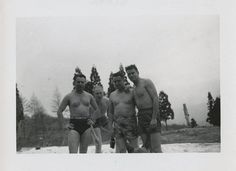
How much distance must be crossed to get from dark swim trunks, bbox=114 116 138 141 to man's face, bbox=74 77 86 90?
16cm

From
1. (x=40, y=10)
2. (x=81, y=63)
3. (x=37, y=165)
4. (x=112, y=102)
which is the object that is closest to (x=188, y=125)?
(x=112, y=102)

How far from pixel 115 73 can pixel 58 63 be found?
0.20 m

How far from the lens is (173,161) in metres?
1.38

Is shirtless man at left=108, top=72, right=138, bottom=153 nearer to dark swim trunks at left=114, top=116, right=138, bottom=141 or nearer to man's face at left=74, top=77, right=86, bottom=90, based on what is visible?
dark swim trunks at left=114, top=116, right=138, bottom=141

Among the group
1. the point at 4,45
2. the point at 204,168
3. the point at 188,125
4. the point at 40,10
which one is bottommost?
the point at 204,168

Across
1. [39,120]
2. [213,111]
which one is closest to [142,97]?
[213,111]

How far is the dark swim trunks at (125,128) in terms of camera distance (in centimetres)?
141

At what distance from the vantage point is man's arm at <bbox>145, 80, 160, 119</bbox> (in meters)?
1.39

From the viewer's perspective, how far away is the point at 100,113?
141 cm

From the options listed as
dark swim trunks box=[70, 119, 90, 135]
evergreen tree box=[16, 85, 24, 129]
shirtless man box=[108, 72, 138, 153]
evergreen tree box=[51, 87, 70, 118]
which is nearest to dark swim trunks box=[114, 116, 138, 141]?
shirtless man box=[108, 72, 138, 153]

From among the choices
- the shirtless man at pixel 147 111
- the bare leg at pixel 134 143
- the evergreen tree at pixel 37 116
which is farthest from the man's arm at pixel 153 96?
the evergreen tree at pixel 37 116

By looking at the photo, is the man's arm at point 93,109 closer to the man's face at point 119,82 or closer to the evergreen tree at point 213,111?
the man's face at point 119,82

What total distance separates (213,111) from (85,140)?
45 centimetres

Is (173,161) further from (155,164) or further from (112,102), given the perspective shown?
(112,102)
